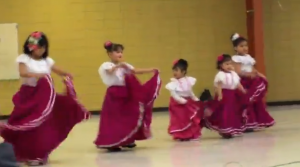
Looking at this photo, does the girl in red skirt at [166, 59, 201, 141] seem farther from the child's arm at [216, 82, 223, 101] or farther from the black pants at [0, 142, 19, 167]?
the black pants at [0, 142, 19, 167]

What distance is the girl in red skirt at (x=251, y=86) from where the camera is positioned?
6.40 meters

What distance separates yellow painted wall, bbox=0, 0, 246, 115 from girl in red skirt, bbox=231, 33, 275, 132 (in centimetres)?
303

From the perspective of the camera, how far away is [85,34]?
933cm

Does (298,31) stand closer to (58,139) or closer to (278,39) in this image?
(278,39)

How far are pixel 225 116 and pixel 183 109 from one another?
0.46 m

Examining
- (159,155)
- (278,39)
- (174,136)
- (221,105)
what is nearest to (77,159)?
(159,155)

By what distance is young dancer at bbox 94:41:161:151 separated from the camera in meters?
5.41

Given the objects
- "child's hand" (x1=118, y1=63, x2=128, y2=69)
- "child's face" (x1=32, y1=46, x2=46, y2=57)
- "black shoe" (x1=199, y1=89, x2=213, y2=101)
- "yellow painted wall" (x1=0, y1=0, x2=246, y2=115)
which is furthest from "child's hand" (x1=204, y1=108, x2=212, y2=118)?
"yellow painted wall" (x1=0, y1=0, x2=246, y2=115)

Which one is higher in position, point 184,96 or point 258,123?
point 184,96

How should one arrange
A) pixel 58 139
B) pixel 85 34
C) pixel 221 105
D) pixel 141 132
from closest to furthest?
pixel 58 139 < pixel 141 132 < pixel 221 105 < pixel 85 34

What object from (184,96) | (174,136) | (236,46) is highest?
(236,46)

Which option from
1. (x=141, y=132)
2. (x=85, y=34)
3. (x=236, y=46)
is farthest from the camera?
(x=85, y=34)

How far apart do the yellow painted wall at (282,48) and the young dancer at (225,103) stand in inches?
152

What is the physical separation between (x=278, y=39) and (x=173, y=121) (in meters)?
4.23
